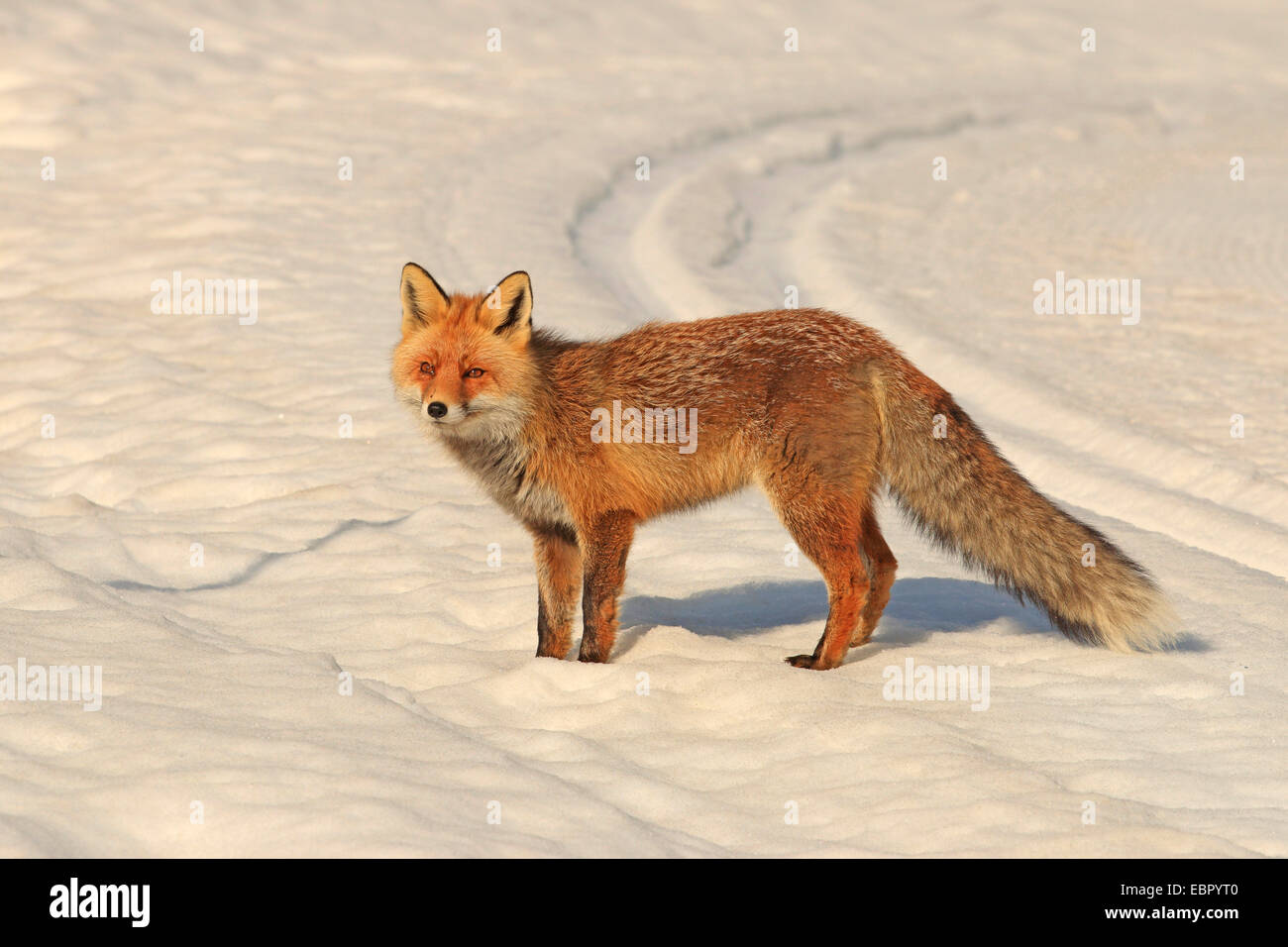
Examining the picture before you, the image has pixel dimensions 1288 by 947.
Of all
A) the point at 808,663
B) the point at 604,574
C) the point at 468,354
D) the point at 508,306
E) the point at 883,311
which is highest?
the point at 883,311

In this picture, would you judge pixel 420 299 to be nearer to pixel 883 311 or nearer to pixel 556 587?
pixel 556 587

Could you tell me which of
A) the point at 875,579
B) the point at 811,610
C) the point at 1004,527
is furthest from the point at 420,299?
the point at 1004,527

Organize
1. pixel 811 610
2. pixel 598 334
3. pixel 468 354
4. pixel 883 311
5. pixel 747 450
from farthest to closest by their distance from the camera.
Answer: pixel 883 311, pixel 598 334, pixel 811 610, pixel 747 450, pixel 468 354

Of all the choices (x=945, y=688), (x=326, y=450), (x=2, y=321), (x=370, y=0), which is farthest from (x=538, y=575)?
(x=370, y=0)

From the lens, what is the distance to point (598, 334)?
39.5 feet

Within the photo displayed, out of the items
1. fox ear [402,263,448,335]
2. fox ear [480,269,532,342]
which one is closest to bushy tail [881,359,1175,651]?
fox ear [480,269,532,342]

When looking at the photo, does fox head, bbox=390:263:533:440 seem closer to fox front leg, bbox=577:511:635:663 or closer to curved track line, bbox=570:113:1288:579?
fox front leg, bbox=577:511:635:663

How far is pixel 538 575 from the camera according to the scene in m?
6.74

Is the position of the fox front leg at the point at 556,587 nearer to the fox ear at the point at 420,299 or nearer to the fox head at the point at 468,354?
the fox head at the point at 468,354

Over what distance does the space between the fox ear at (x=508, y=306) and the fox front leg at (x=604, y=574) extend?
101cm

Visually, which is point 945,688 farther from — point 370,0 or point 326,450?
point 370,0

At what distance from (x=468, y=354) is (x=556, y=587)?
4.20 ft

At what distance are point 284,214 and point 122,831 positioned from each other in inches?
490

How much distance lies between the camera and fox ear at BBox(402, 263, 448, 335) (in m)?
6.25
